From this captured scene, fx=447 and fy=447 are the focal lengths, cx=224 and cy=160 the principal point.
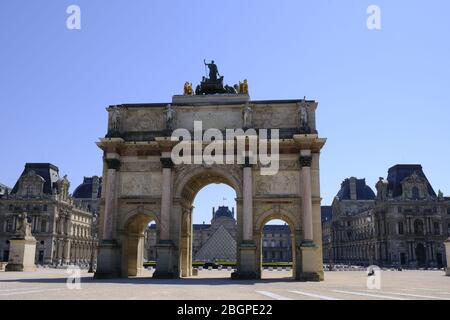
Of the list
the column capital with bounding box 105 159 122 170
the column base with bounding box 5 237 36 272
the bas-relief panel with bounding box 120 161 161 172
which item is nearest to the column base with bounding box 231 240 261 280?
the bas-relief panel with bounding box 120 161 161 172

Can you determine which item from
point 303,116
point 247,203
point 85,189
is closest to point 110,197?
point 247,203

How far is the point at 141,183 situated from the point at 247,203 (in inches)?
295

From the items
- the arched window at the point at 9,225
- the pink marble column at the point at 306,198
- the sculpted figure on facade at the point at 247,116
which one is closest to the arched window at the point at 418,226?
the pink marble column at the point at 306,198

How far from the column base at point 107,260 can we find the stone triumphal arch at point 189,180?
0.06m

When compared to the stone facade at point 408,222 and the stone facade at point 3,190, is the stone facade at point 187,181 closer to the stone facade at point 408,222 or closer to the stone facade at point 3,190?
the stone facade at point 408,222

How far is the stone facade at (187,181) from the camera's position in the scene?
2870 centimetres

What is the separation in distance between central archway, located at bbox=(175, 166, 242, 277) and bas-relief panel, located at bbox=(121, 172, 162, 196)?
1539mm

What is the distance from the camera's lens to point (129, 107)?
1252 inches

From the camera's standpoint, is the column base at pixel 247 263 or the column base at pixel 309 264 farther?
the column base at pixel 247 263

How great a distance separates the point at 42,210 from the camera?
279 ft

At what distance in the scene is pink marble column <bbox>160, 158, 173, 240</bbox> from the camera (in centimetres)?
2895

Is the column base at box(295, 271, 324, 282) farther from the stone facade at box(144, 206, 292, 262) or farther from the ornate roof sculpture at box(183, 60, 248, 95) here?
the stone facade at box(144, 206, 292, 262)

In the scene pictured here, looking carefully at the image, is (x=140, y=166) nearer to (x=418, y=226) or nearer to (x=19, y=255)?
(x=19, y=255)
